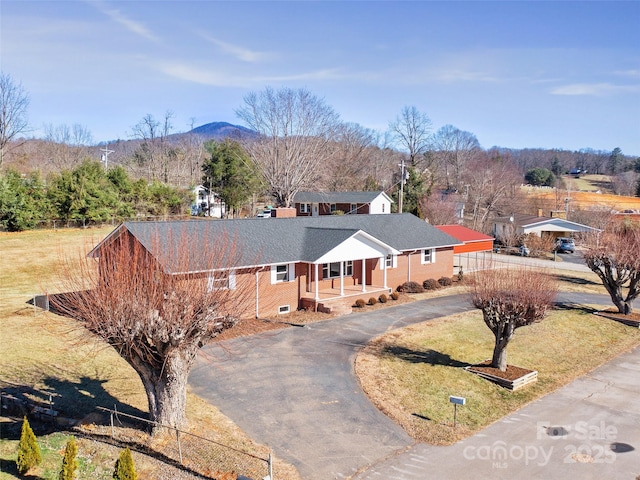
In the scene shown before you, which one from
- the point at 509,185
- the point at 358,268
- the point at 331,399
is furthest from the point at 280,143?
the point at 331,399

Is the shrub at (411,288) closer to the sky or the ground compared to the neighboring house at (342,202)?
closer to the ground

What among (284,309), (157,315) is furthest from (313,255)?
(157,315)

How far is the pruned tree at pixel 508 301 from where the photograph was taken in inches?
727

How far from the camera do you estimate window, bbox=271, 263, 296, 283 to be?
25953 mm

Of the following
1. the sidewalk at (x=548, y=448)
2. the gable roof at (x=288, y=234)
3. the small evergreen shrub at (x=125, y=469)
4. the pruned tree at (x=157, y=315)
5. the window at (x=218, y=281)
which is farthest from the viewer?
the gable roof at (x=288, y=234)

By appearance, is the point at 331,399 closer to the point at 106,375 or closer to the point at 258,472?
the point at 258,472

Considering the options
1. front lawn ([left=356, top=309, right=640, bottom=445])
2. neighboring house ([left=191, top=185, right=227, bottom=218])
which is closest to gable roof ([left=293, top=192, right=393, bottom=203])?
neighboring house ([left=191, top=185, right=227, bottom=218])

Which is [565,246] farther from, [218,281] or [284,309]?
[218,281]

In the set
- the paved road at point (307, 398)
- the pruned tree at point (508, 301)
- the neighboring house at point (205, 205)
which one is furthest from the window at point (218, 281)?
the neighboring house at point (205, 205)

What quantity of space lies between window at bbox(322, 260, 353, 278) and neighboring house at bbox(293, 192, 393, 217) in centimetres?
2466

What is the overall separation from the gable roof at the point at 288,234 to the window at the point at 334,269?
6.36 feet

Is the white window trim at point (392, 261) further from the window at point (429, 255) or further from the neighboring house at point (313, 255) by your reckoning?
the window at point (429, 255)

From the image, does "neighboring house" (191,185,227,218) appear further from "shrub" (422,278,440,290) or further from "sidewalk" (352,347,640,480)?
"sidewalk" (352,347,640,480)

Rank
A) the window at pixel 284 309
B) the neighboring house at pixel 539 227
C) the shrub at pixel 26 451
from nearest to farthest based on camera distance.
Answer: the shrub at pixel 26 451, the window at pixel 284 309, the neighboring house at pixel 539 227
